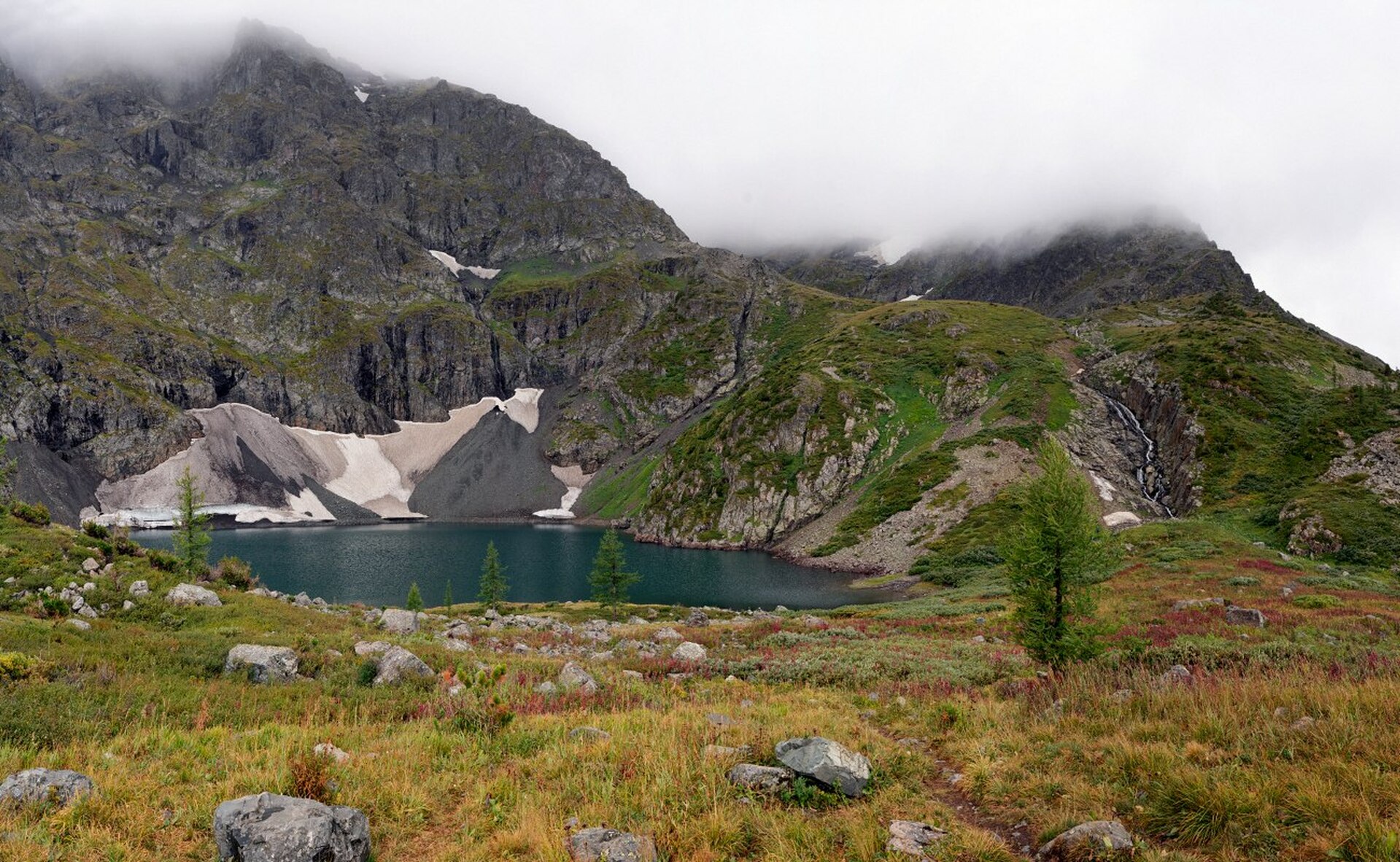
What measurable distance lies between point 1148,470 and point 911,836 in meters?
119

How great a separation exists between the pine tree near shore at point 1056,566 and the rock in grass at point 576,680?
13.5 m

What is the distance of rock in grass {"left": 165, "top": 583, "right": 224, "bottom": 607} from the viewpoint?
20681 millimetres

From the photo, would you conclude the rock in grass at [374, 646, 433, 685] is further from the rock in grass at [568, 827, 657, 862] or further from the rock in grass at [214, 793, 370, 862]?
the rock in grass at [568, 827, 657, 862]

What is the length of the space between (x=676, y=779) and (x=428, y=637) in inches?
744

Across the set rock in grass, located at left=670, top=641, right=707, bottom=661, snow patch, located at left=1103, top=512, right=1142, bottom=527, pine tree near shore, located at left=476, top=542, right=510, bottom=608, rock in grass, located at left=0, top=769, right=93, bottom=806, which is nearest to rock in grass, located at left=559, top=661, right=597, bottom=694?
rock in grass, located at left=670, top=641, right=707, bottom=661

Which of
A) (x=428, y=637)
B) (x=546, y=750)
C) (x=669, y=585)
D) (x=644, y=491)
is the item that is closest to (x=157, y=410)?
(x=644, y=491)

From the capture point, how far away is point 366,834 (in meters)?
6.78

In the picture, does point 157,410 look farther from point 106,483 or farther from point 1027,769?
point 1027,769

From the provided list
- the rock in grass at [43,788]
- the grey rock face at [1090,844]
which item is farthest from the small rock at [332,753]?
the grey rock face at [1090,844]

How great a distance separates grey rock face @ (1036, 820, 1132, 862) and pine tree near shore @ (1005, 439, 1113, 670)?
12804mm

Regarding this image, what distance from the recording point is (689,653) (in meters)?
23.5

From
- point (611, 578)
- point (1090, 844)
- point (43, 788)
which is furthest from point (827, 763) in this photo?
point (611, 578)

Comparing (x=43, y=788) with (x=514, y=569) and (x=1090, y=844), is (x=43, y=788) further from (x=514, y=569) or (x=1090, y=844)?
(x=514, y=569)

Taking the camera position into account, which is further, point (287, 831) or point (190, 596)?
point (190, 596)
